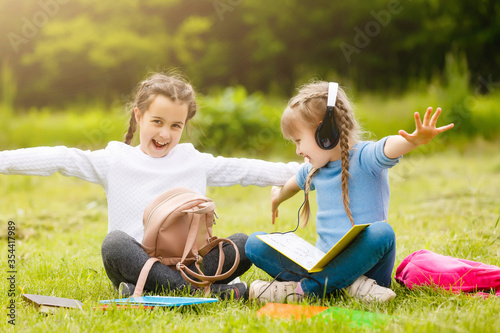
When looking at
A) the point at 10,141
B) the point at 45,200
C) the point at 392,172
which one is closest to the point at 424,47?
the point at 392,172

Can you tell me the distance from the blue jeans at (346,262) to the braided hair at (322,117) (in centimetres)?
17

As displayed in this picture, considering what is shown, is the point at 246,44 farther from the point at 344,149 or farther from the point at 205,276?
the point at 205,276

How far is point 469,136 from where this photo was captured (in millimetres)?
9195

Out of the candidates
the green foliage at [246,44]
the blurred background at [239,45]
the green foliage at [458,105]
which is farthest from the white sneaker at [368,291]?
the green foliage at [246,44]

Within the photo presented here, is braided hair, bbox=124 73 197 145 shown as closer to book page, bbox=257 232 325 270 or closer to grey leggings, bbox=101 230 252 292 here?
grey leggings, bbox=101 230 252 292

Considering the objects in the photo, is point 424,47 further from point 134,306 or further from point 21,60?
point 134,306

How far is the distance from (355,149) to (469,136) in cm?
770

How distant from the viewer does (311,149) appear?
2283 mm

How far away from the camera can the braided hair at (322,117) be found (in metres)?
2.21

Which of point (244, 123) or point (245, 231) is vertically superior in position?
point (244, 123)

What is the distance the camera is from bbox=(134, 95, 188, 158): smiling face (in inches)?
98.6

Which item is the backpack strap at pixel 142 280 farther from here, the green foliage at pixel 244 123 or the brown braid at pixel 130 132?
the green foliage at pixel 244 123

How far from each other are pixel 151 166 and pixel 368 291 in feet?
3.69

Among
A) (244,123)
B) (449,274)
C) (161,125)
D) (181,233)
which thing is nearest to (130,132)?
(161,125)
